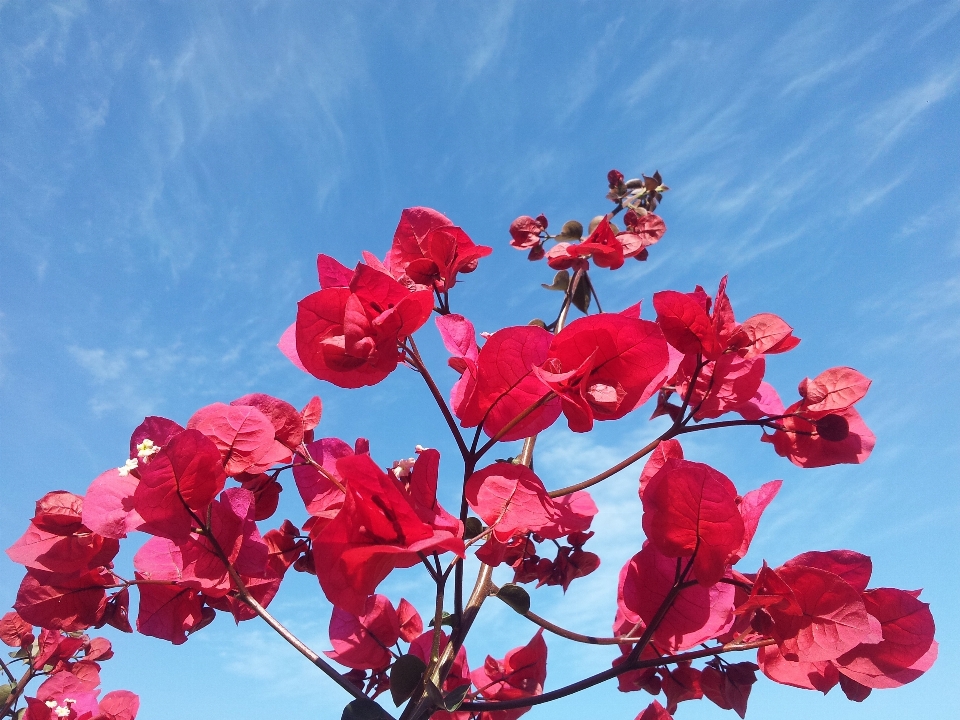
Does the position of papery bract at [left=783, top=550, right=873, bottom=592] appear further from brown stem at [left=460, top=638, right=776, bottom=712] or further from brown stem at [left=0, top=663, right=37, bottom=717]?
brown stem at [left=0, top=663, right=37, bottom=717]

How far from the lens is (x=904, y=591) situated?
77 cm

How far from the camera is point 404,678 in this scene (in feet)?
2.45

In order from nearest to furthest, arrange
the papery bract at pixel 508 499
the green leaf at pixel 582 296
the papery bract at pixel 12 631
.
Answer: the papery bract at pixel 508 499, the green leaf at pixel 582 296, the papery bract at pixel 12 631

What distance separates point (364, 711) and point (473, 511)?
25 cm

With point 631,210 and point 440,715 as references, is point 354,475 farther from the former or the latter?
point 631,210

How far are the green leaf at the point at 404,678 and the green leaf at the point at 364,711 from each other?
38 millimetres

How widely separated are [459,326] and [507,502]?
23 cm

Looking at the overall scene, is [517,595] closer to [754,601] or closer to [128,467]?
[754,601]

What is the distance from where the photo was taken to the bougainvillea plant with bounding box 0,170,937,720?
0.69 m

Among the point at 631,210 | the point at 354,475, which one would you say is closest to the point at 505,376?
the point at 354,475

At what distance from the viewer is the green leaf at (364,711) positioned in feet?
2.30

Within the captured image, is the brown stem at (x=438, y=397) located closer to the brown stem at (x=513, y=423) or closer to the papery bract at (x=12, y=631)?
the brown stem at (x=513, y=423)

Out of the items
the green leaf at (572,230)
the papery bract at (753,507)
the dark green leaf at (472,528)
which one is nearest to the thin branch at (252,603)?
the dark green leaf at (472,528)

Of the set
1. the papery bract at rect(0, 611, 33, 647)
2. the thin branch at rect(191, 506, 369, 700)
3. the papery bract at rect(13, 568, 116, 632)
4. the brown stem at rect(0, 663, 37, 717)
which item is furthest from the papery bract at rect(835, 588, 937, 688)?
the papery bract at rect(0, 611, 33, 647)
